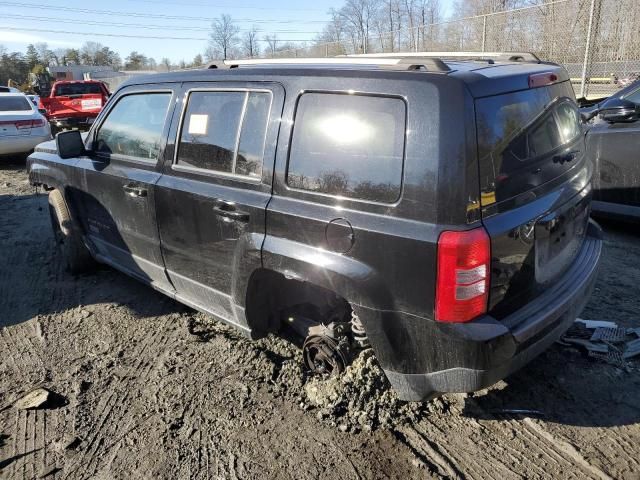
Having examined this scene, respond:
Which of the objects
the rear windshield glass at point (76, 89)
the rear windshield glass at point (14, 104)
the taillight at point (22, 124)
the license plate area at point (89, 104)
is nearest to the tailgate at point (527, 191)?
the taillight at point (22, 124)

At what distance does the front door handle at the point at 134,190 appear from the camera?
3.57 metres

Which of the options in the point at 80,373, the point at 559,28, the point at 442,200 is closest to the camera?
the point at 442,200

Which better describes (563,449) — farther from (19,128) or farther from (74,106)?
(74,106)

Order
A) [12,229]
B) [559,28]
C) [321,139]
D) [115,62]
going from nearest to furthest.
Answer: [321,139]
[12,229]
[559,28]
[115,62]

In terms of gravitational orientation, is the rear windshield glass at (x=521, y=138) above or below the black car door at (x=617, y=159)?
above

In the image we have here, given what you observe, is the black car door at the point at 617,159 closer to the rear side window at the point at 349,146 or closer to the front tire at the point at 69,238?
the rear side window at the point at 349,146

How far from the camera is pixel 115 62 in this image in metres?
78.4

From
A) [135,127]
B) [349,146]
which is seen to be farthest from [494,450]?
[135,127]

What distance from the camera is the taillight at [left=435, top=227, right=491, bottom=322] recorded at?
6.87 ft

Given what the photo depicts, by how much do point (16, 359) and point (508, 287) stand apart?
344cm

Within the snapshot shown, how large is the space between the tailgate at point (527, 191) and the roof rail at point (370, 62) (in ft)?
1.01

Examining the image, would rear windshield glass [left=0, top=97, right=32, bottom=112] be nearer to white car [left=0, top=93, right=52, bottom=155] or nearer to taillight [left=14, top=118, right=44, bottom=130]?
white car [left=0, top=93, right=52, bottom=155]

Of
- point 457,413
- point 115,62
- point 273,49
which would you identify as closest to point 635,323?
point 457,413

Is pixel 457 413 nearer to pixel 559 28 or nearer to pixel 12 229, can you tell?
pixel 12 229
